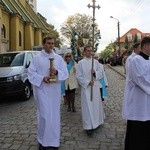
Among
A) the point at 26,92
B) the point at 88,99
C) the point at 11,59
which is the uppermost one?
the point at 11,59

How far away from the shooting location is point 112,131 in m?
7.83

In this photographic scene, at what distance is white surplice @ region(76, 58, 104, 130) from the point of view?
7625mm

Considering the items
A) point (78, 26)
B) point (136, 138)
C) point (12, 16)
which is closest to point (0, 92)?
point (136, 138)

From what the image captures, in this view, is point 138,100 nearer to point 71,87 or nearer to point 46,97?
point 46,97

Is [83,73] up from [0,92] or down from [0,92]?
up

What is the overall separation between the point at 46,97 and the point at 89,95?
1654 millimetres

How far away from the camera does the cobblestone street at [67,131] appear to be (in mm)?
6707

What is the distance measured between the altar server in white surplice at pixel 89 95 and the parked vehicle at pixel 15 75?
→ 5005mm

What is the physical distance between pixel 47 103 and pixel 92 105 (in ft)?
5.57

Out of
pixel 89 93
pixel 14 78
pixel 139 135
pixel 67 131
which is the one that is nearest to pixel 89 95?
pixel 89 93

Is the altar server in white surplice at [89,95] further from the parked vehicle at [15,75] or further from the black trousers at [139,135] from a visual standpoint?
the parked vehicle at [15,75]

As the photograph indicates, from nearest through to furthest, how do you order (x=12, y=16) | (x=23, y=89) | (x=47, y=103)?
(x=47, y=103) → (x=23, y=89) → (x=12, y=16)

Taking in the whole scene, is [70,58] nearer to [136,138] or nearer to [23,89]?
[23,89]

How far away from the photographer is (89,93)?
778cm
